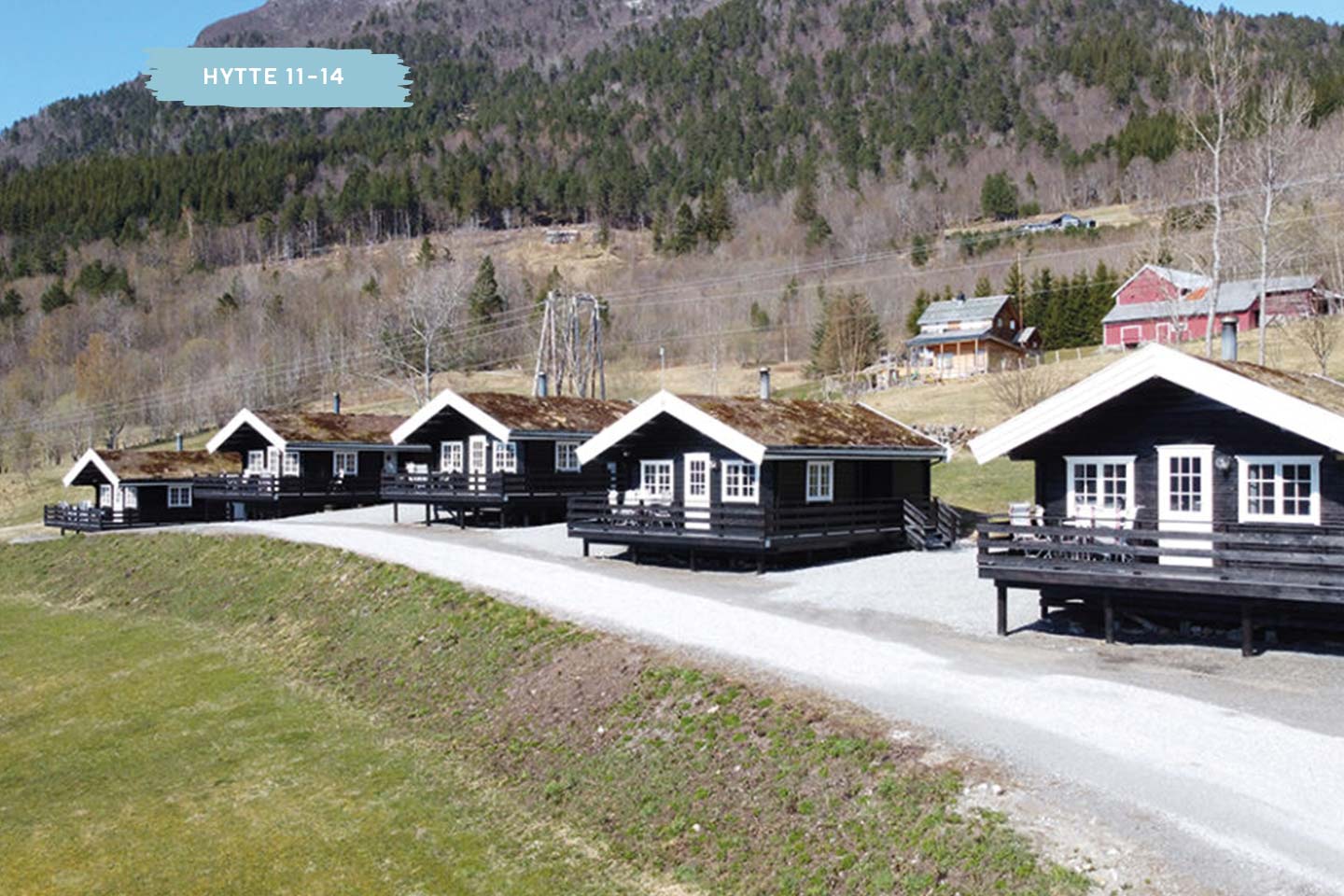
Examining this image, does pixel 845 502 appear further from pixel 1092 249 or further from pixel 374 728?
pixel 1092 249

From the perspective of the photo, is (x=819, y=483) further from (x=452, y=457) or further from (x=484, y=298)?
(x=484, y=298)

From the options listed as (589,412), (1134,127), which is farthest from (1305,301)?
(1134,127)

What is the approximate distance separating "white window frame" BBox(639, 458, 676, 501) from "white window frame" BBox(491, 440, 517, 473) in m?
8.31

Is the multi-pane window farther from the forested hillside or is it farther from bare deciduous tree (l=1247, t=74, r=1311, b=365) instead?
the forested hillside

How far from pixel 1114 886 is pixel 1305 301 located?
2267 inches

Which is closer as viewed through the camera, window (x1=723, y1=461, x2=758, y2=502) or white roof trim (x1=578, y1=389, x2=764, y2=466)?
white roof trim (x1=578, y1=389, x2=764, y2=466)

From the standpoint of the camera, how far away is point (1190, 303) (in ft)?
190

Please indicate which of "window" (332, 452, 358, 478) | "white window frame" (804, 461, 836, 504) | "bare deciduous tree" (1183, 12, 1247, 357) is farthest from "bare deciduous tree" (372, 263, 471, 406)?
"bare deciduous tree" (1183, 12, 1247, 357)

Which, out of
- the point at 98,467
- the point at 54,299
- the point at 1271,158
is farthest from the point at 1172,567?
the point at 54,299

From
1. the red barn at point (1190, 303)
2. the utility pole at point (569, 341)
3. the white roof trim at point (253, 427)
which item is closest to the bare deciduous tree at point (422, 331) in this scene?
the utility pole at point (569, 341)

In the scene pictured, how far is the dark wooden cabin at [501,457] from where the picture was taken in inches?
1278

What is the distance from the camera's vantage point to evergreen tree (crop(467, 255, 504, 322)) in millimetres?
96500

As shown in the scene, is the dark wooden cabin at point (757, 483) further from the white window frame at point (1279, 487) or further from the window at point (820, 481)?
the white window frame at point (1279, 487)

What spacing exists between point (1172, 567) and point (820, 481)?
11.2 meters
